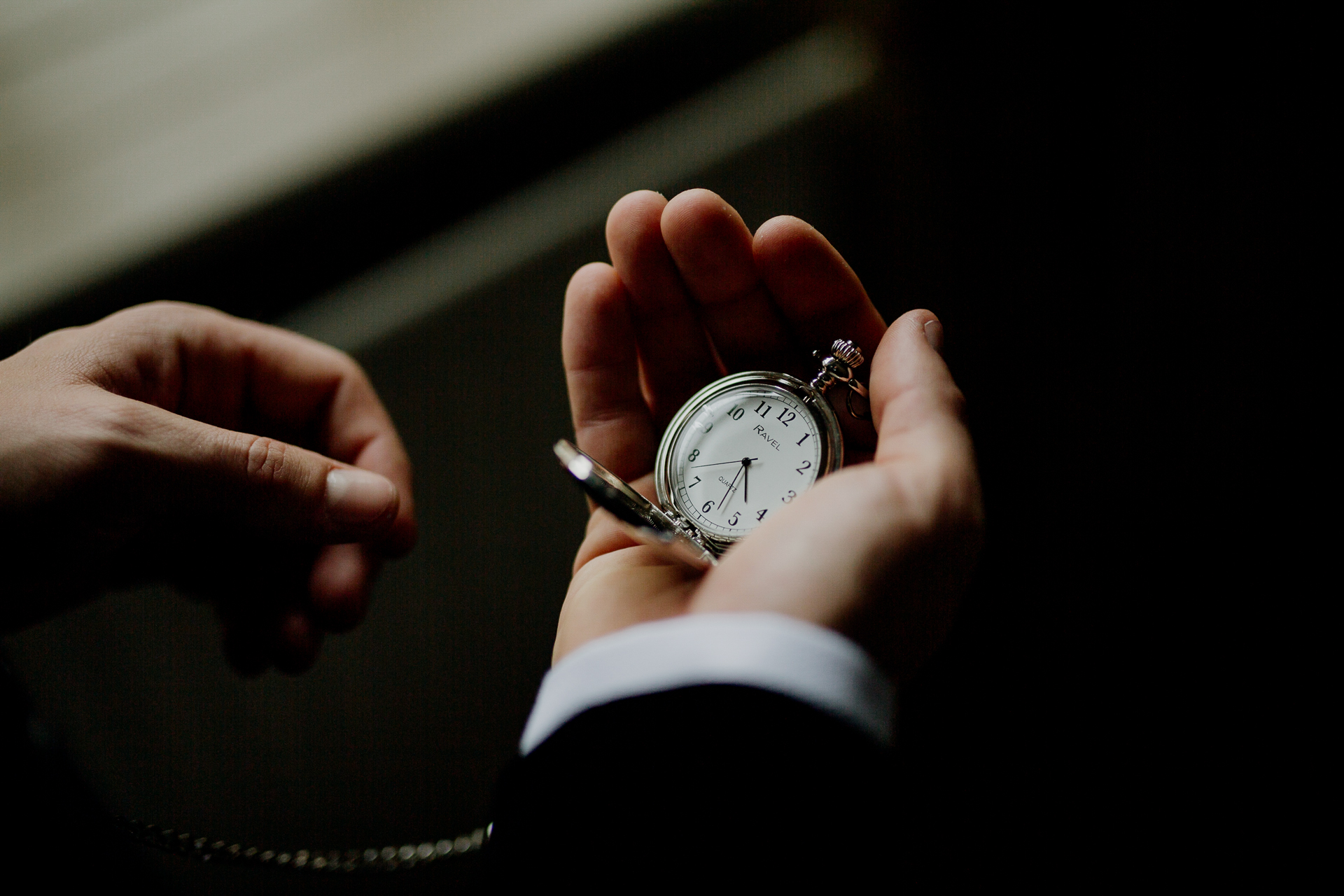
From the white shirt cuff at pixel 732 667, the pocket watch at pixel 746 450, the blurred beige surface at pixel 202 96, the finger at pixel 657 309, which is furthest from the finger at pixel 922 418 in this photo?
the blurred beige surface at pixel 202 96

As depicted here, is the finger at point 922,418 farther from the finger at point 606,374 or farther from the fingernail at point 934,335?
the finger at point 606,374

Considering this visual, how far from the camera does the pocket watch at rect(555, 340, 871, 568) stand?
48.7 inches

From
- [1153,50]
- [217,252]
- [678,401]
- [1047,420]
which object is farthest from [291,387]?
[1153,50]

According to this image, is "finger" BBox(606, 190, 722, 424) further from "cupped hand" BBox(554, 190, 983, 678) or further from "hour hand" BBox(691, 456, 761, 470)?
"hour hand" BBox(691, 456, 761, 470)

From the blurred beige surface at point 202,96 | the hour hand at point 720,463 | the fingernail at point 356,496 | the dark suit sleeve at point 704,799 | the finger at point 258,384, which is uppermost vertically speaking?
the blurred beige surface at point 202,96

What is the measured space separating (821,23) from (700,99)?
1.09 ft

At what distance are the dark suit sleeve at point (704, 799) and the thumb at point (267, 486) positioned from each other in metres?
0.56

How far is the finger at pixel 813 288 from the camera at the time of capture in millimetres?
1193

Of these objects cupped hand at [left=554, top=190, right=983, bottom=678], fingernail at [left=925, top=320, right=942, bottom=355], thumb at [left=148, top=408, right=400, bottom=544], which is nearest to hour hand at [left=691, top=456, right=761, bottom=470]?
cupped hand at [left=554, top=190, right=983, bottom=678]

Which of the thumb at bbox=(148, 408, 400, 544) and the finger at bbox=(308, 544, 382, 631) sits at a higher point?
the thumb at bbox=(148, 408, 400, 544)

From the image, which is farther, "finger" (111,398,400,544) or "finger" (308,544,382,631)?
"finger" (308,544,382,631)

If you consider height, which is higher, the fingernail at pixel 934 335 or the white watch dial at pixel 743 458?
the fingernail at pixel 934 335

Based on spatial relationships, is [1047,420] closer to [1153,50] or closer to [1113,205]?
[1113,205]

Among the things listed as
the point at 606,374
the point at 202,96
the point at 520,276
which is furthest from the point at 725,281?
the point at 202,96
